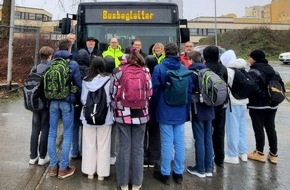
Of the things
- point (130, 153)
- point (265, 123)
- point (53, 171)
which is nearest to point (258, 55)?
point (265, 123)

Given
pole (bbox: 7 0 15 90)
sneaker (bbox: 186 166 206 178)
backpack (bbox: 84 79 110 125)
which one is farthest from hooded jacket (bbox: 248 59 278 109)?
pole (bbox: 7 0 15 90)

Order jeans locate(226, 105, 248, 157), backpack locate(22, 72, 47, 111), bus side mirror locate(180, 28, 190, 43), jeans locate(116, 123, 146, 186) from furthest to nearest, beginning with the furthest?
bus side mirror locate(180, 28, 190, 43), jeans locate(226, 105, 248, 157), backpack locate(22, 72, 47, 111), jeans locate(116, 123, 146, 186)

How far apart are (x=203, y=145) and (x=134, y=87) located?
1558mm

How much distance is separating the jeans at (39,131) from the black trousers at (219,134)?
2736 mm

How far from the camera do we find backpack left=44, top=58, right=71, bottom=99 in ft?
15.5

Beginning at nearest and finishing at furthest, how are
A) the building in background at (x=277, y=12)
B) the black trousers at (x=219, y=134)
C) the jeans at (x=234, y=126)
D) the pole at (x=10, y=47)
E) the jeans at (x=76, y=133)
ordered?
1. the jeans at (x=76, y=133)
2. the black trousers at (x=219, y=134)
3. the jeans at (x=234, y=126)
4. the pole at (x=10, y=47)
5. the building in background at (x=277, y=12)

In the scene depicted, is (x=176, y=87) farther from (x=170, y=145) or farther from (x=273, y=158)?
(x=273, y=158)

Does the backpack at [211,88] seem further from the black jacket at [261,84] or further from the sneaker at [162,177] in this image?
the sneaker at [162,177]

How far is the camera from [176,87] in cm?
463

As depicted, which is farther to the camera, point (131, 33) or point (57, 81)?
point (131, 33)

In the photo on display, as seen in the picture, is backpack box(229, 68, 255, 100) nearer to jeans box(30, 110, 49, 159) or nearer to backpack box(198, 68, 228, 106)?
backpack box(198, 68, 228, 106)

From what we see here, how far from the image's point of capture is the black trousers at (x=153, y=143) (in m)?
5.39

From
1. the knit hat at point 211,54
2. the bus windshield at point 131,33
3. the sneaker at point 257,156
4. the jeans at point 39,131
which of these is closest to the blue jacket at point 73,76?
the jeans at point 39,131

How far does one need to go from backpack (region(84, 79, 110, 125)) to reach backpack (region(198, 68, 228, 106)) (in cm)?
145
